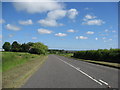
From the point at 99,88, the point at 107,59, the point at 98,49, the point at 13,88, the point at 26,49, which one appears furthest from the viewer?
the point at 26,49

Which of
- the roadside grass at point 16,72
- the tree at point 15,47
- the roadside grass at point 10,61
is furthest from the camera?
the tree at point 15,47

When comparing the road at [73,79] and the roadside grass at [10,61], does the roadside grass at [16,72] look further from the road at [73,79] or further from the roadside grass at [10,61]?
the road at [73,79]

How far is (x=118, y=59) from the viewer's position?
111ft

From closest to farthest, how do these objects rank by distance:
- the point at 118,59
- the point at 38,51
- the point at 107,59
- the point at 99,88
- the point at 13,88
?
the point at 13,88, the point at 99,88, the point at 118,59, the point at 107,59, the point at 38,51

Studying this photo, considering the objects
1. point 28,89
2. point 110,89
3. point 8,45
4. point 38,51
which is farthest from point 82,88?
point 8,45

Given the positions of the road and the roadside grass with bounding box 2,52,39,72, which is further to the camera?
the roadside grass with bounding box 2,52,39,72

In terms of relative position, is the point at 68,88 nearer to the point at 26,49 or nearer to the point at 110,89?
the point at 110,89

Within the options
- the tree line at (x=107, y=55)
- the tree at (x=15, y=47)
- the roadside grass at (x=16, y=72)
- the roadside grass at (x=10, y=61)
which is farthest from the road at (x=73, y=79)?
the tree at (x=15, y=47)

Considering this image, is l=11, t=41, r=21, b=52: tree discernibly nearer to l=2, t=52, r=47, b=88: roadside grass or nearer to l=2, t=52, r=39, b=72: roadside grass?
l=2, t=52, r=39, b=72: roadside grass

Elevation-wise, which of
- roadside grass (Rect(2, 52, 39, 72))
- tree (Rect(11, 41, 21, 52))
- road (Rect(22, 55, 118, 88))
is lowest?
road (Rect(22, 55, 118, 88))

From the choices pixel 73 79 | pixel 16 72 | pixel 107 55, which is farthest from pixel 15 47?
pixel 73 79

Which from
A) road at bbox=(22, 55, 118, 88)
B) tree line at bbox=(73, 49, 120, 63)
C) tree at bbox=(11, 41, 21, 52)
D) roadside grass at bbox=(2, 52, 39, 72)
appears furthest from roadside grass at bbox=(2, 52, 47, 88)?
tree at bbox=(11, 41, 21, 52)

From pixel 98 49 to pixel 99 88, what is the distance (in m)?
39.5

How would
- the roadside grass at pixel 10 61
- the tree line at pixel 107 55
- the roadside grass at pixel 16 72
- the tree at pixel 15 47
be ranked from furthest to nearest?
the tree at pixel 15 47 → the tree line at pixel 107 55 → the roadside grass at pixel 10 61 → the roadside grass at pixel 16 72
